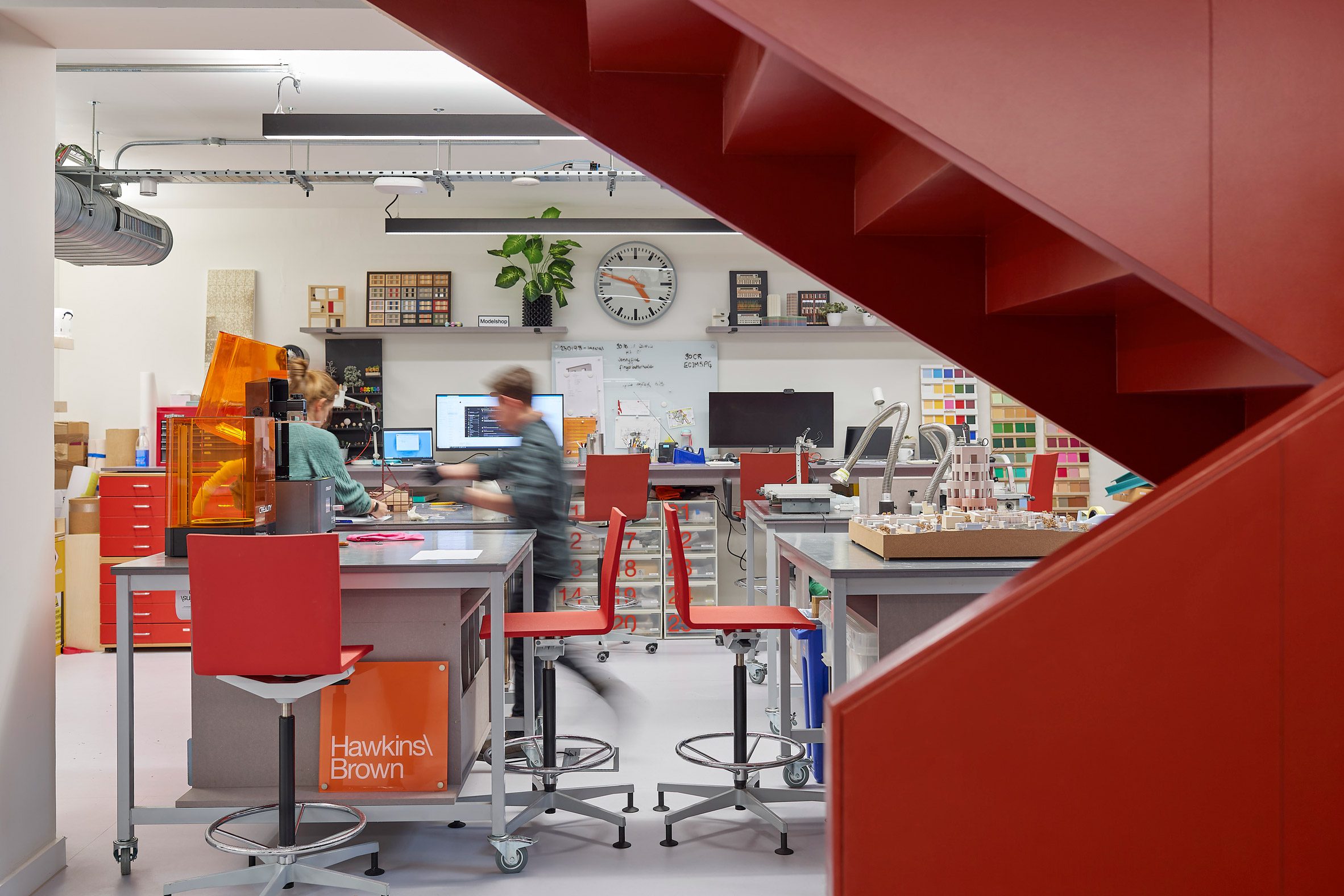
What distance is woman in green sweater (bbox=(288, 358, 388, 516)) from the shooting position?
401 centimetres

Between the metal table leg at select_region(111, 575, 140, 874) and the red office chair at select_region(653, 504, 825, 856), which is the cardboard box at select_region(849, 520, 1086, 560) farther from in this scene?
the metal table leg at select_region(111, 575, 140, 874)

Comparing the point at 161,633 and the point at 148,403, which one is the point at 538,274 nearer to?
the point at 148,403

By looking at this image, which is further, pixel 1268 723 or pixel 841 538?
pixel 841 538

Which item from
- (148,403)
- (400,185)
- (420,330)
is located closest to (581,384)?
(420,330)

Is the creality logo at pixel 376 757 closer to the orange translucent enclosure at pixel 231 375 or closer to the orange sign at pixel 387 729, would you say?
the orange sign at pixel 387 729

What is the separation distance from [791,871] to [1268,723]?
7.40 feet

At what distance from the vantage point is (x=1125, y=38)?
104cm

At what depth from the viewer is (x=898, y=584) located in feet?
9.30

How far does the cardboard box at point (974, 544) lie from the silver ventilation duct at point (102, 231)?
486cm

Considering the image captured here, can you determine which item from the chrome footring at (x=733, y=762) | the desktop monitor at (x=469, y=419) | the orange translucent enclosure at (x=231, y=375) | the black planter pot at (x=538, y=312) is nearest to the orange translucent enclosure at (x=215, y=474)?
the orange translucent enclosure at (x=231, y=375)

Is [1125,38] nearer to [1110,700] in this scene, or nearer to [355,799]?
[1110,700]

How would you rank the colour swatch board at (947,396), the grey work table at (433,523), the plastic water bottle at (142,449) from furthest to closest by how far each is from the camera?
the colour swatch board at (947,396) → the plastic water bottle at (142,449) → the grey work table at (433,523)

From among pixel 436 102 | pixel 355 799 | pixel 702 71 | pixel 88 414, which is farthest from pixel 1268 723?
pixel 88 414

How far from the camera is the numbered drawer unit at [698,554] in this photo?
646 centimetres
